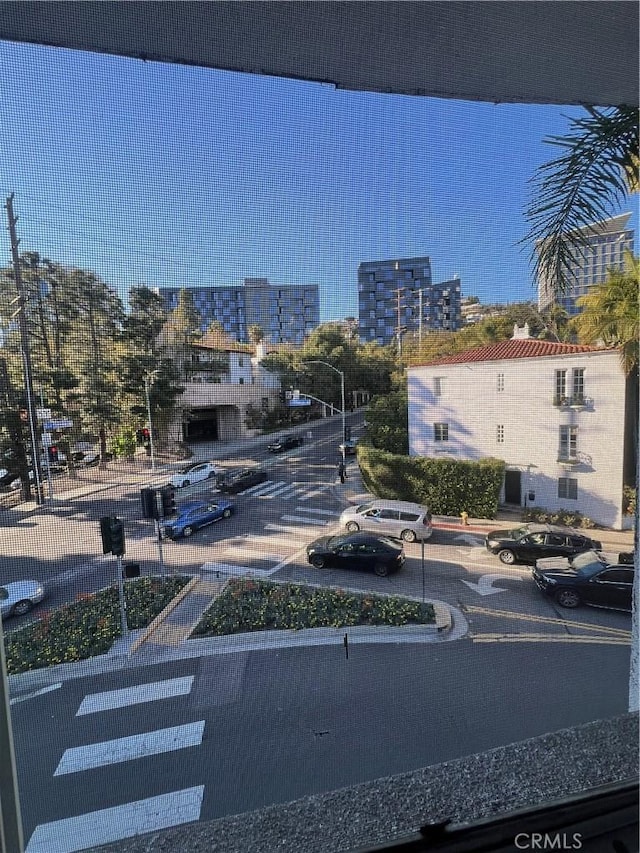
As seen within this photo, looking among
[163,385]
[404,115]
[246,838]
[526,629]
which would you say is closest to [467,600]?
[526,629]

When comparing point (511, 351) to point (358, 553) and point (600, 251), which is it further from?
point (358, 553)

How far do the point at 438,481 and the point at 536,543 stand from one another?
0.40 meters

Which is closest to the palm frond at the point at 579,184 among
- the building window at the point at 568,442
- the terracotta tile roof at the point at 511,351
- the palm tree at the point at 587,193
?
the palm tree at the point at 587,193

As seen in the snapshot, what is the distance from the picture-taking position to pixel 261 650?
1124mm

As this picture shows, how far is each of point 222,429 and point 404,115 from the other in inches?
42.5

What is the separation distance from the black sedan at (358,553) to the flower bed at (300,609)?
9 cm

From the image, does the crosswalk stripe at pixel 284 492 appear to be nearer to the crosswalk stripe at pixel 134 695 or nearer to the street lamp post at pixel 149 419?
the street lamp post at pixel 149 419

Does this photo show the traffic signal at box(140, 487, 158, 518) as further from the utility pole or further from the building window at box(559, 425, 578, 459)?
the building window at box(559, 425, 578, 459)

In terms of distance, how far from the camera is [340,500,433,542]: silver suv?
1.33 m

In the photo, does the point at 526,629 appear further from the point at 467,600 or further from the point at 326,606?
the point at 326,606

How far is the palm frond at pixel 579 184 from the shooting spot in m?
1.12

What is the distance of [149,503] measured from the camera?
41.4 inches

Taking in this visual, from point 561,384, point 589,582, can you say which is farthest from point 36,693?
point 561,384

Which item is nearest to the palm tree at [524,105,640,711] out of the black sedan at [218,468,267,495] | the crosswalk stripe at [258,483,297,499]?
the crosswalk stripe at [258,483,297,499]
